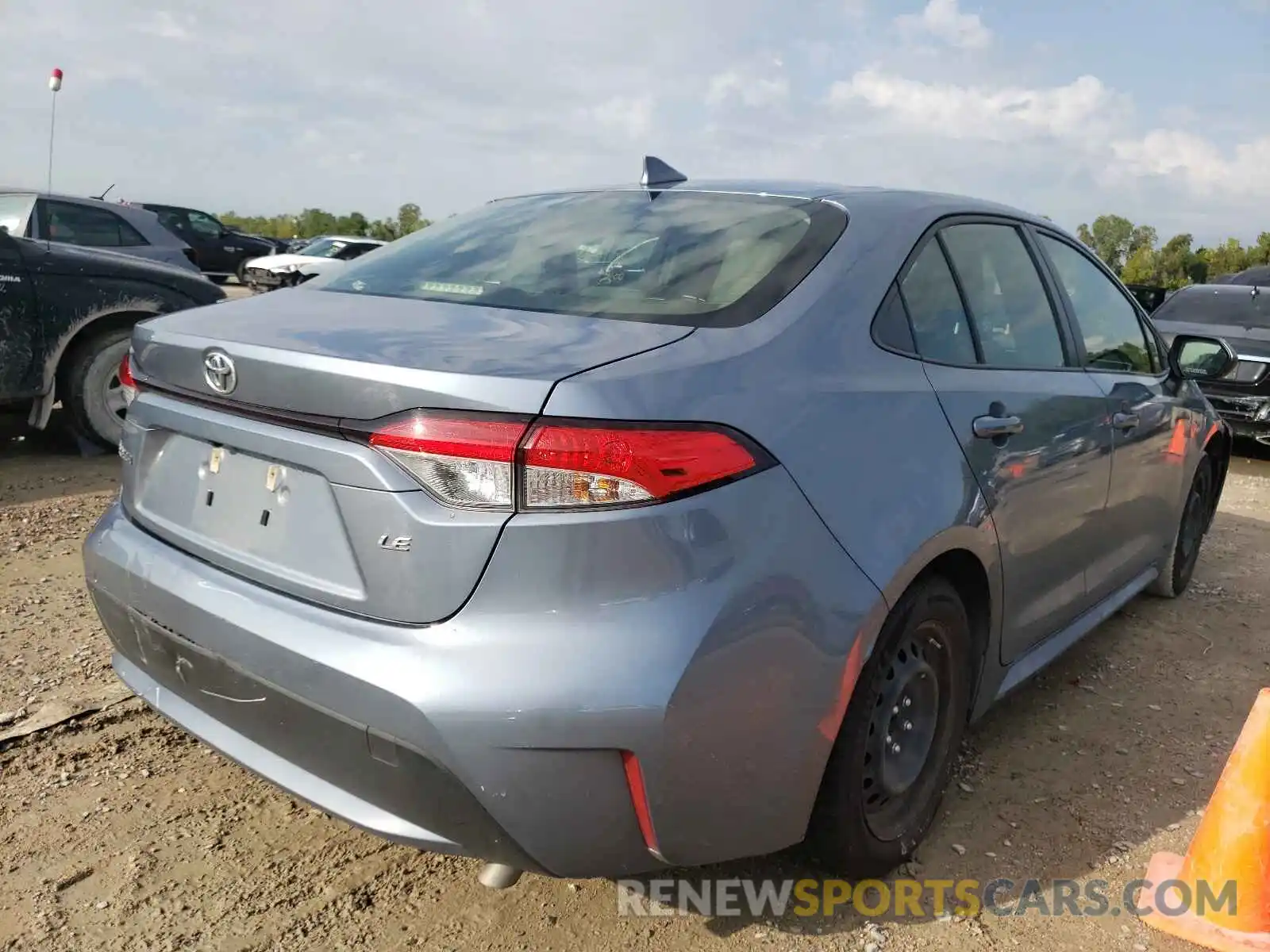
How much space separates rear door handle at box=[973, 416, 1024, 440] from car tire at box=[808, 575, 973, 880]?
391 mm

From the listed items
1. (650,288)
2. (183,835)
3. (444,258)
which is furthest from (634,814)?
(444,258)

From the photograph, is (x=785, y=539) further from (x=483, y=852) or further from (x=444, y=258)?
(x=444, y=258)

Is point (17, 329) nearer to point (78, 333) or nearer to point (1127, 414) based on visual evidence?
point (78, 333)

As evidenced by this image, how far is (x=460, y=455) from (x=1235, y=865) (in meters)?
1.98

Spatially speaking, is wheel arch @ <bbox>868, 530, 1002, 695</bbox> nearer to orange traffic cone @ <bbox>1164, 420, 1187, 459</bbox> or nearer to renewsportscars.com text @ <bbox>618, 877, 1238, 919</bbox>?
renewsportscars.com text @ <bbox>618, 877, 1238, 919</bbox>

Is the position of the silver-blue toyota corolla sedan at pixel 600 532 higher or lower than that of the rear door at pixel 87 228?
lower

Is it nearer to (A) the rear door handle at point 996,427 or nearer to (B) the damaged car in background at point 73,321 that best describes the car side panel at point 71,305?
(B) the damaged car in background at point 73,321

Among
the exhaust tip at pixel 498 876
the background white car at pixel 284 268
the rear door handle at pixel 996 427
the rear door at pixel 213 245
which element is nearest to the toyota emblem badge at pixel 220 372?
the exhaust tip at pixel 498 876

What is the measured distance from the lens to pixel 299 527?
1.98 meters

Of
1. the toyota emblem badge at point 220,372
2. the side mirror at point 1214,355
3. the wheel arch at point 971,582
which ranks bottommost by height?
the wheel arch at point 971,582

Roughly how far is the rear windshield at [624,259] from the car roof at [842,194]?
6 centimetres

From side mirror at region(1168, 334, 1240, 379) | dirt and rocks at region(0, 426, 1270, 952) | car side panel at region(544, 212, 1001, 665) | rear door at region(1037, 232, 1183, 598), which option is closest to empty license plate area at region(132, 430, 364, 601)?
car side panel at region(544, 212, 1001, 665)

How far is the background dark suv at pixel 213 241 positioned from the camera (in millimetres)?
20281

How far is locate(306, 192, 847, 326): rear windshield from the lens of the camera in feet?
7.36
